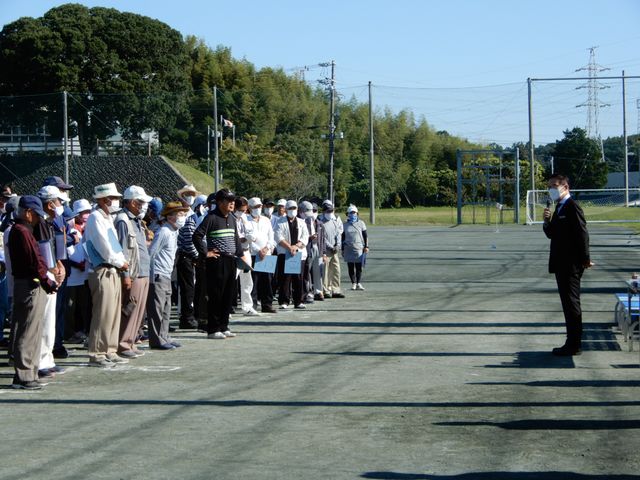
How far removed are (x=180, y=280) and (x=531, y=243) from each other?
2966 cm

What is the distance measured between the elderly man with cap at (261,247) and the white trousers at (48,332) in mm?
7362

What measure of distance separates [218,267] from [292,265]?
15.5ft

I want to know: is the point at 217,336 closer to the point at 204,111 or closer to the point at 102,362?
the point at 102,362

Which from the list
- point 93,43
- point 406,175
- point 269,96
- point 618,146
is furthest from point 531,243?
point 618,146

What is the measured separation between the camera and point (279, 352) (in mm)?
13328

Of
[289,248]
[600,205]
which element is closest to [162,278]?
[289,248]

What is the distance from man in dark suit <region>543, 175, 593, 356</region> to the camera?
1270 centimetres

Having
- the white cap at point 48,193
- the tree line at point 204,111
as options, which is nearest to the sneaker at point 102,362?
the white cap at point 48,193

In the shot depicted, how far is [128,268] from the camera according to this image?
1259 centimetres

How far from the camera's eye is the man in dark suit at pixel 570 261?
12703 mm

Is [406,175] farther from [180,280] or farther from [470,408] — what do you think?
[470,408]

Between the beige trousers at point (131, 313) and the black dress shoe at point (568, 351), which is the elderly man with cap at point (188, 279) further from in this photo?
the black dress shoe at point (568, 351)

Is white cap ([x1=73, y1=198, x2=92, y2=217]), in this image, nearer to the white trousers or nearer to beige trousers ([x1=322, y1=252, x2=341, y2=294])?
the white trousers

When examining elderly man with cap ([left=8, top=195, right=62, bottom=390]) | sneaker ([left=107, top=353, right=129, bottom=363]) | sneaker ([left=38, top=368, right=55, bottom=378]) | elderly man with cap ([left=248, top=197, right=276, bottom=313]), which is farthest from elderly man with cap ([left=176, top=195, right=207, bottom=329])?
elderly man with cap ([left=8, top=195, right=62, bottom=390])
